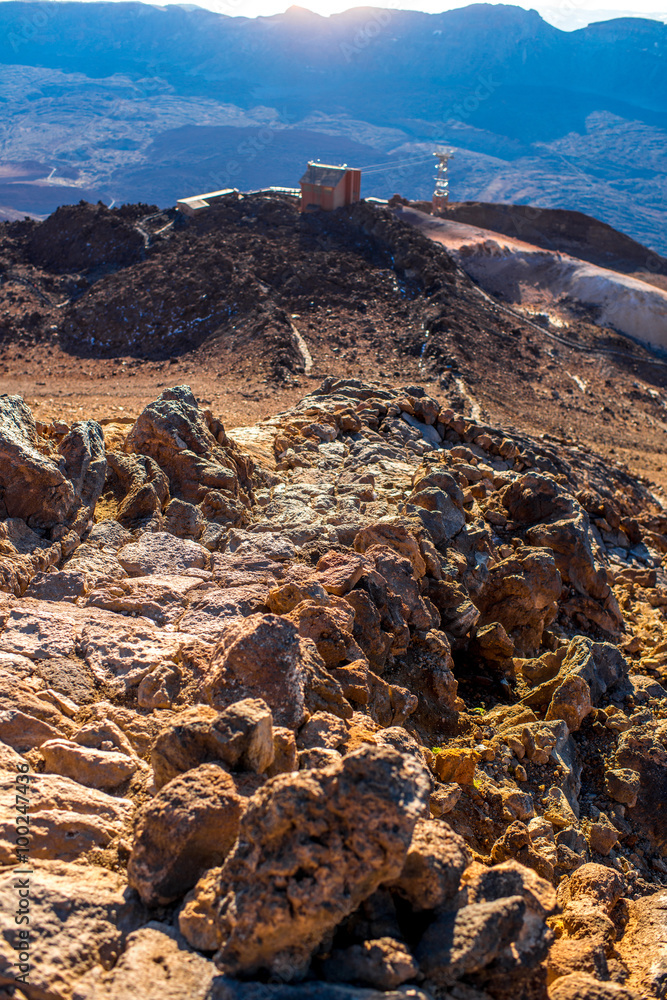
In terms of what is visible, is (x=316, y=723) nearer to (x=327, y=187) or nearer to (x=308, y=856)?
(x=308, y=856)

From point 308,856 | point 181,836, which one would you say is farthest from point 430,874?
point 181,836

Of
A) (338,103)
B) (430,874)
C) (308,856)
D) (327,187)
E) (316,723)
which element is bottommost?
(316,723)

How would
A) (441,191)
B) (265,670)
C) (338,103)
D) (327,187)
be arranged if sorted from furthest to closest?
(338,103) → (441,191) → (327,187) → (265,670)

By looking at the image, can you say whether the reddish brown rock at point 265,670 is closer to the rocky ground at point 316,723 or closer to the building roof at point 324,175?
the rocky ground at point 316,723

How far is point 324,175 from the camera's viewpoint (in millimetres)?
35000

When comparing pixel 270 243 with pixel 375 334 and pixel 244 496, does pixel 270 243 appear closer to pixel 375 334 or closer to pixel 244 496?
pixel 375 334

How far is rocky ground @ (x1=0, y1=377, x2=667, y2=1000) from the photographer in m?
2.64

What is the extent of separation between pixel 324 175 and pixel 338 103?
156 m

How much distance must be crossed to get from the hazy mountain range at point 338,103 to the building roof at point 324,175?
8903 cm

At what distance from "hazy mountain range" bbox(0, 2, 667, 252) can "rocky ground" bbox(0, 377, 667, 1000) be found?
393 feet

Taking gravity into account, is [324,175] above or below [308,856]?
above

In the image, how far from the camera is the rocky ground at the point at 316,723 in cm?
264

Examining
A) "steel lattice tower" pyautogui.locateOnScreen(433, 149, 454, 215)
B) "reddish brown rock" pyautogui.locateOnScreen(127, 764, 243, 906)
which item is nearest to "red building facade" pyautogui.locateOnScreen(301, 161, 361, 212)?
"steel lattice tower" pyautogui.locateOnScreen(433, 149, 454, 215)

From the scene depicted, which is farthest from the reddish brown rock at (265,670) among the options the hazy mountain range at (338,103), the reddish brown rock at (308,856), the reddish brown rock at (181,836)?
the hazy mountain range at (338,103)
